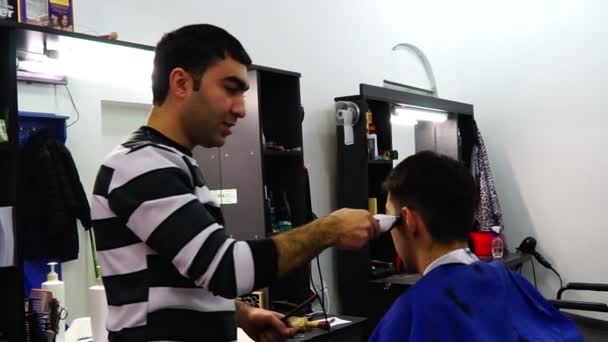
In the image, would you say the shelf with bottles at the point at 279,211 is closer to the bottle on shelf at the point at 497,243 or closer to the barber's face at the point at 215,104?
the barber's face at the point at 215,104

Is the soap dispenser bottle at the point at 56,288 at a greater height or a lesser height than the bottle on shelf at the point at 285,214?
lesser

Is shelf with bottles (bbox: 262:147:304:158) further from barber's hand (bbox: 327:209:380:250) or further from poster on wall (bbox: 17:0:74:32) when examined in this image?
barber's hand (bbox: 327:209:380:250)

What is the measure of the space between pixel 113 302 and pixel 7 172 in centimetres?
98

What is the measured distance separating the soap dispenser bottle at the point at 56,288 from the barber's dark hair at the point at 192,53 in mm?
1106

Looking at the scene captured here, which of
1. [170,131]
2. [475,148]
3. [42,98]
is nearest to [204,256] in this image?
[170,131]

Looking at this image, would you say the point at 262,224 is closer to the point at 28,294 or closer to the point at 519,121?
the point at 28,294

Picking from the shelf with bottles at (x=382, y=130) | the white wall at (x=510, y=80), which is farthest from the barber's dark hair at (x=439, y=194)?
the shelf with bottles at (x=382, y=130)

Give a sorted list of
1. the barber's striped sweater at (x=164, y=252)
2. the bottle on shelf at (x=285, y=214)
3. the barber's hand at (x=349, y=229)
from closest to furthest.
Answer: the barber's striped sweater at (x=164, y=252) < the barber's hand at (x=349, y=229) < the bottle on shelf at (x=285, y=214)

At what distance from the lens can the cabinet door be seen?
2793 mm

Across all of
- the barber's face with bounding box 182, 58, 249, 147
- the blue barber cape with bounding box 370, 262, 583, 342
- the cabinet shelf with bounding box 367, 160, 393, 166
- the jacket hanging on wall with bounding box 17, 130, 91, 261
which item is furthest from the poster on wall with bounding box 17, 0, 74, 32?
the cabinet shelf with bounding box 367, 160, 393, 166

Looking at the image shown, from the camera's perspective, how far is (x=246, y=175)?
9.27 ft

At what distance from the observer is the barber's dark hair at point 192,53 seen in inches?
48.1

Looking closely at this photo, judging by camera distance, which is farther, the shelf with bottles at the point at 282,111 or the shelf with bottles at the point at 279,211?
the shelf with bottles at the point at 282,111

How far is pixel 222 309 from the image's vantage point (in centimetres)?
119
